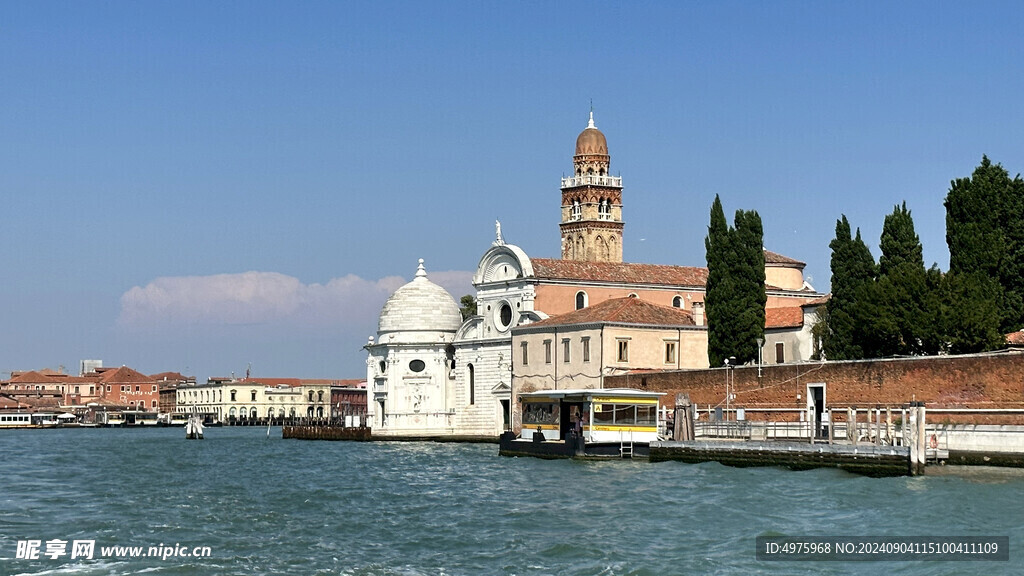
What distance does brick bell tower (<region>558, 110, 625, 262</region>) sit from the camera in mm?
62531

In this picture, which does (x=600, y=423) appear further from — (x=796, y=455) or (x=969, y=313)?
(x=969, y=313)

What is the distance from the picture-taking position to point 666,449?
31.6 meters

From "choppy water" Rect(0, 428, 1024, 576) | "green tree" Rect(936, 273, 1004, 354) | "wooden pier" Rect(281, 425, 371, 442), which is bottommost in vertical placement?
"choppy water" Rect(0, 428, 1024, 576)

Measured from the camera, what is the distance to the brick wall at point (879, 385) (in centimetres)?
2756

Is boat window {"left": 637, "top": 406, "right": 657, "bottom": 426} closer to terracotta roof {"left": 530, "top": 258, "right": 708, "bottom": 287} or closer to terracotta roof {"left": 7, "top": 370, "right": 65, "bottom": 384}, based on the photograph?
terracotta roof {"left": 530, "top": 258, "right": 708, "bottom": 287}

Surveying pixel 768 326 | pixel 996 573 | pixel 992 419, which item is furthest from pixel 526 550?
pixel 768 326

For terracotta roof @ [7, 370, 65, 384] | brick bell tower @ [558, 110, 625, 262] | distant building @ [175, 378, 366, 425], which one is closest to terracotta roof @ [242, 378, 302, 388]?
distant building @ [175, 378, 366, 425]

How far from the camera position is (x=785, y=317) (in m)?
46.6

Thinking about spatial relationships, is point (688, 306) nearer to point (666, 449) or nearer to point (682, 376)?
point (682, 376)

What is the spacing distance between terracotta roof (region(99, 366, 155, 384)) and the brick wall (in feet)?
305

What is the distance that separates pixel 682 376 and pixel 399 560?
22.1 meters

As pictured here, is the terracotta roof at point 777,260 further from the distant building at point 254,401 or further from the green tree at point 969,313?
the distant building at point 254,401

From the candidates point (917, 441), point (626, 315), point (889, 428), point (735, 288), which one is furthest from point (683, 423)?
point (626, 315)

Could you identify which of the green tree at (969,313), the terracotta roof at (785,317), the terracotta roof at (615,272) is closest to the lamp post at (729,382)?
the green tree at (969,313)
